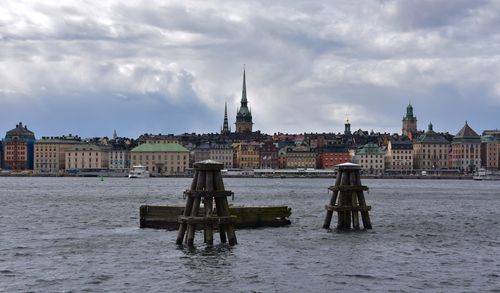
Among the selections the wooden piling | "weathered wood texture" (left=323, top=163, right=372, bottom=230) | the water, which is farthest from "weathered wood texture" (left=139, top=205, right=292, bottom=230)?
the wooden piling

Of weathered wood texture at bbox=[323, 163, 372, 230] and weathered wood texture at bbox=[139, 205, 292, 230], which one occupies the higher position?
weathered wood texture at bbox=[323, 163, 372, 230]

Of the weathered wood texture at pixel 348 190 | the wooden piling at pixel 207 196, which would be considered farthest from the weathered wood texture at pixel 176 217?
the wooden piling at pixel 207 196

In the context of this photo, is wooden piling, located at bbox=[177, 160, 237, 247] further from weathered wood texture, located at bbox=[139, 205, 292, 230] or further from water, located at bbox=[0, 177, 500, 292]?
weathered wood texture, located at bbox=[139, 205, 292, 230]

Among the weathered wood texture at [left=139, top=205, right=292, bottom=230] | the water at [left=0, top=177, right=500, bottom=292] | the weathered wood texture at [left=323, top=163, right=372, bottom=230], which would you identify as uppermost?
the weathered wood texture at [left=323, top=163, right=372, bottom=230]

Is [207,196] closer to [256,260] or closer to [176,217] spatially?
[256,260]

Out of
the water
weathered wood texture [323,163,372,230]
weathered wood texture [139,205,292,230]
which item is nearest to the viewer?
the water

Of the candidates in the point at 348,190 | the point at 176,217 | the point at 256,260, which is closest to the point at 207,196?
the point at 256,260

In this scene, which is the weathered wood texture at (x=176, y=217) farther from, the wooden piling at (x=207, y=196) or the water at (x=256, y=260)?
the wooden piling at (x=207, y=196)

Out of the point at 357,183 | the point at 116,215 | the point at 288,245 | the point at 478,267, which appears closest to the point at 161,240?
the point at 288,245

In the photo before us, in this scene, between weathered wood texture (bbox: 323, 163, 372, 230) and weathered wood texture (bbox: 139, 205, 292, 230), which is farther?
weathered wood texture (bbox: 139, 205, 292, 230)

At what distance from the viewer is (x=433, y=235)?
142ft

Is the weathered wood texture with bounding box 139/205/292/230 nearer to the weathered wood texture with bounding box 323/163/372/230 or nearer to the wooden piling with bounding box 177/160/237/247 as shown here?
the weathered wood texture with bounding box 323/163/372/230

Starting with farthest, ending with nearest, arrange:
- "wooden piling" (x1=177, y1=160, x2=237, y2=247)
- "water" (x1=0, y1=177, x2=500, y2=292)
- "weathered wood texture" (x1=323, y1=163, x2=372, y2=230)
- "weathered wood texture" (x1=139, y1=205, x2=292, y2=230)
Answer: "weathered wood texture" (x1=139, y1=205, x2=292, y2=230) < "weathered wood texture" (x1=323, y1=163, x2=372, y2=230) < "wooden piling" (x1=177, y1=160, x2=237, y2=247) < "water" (x1=0, y1=177, x2=500, y2=292)

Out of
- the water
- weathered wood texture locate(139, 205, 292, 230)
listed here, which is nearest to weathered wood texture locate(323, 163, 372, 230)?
the water
